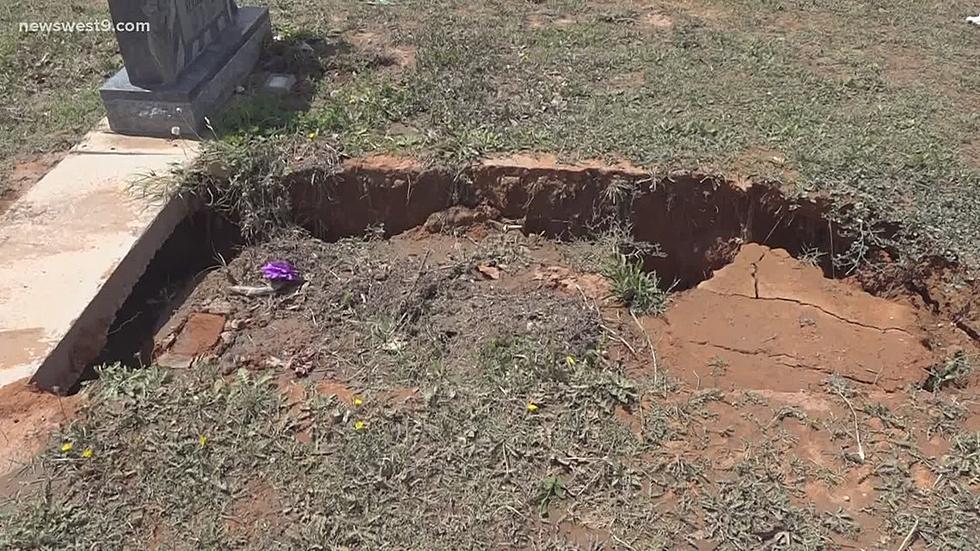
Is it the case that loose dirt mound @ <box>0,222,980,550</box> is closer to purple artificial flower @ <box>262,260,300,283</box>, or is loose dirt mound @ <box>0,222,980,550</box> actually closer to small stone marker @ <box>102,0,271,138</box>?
purple artificial flower @ <box>262,260,300,283</box>

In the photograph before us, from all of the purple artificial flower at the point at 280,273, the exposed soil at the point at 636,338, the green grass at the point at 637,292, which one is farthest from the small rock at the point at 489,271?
the purple artificial flower at the point at 280,273

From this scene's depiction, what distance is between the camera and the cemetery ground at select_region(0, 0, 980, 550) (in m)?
2.53

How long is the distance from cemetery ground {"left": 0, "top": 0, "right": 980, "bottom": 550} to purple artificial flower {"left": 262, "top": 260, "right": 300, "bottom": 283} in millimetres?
58

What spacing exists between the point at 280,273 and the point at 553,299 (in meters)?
1.31

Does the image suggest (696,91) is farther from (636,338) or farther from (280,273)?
(280,273)

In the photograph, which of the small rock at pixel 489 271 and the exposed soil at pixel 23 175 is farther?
the exposed soil at pixel 23 175

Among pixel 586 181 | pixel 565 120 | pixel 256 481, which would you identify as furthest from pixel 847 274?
pixel 256 481

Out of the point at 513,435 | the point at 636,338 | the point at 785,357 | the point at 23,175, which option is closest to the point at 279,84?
the point at 23,175

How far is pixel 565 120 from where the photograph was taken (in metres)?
4.63

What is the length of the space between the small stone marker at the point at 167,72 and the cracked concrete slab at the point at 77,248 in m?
0.14

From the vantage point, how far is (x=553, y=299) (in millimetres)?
3705

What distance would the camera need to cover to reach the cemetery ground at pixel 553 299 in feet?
8.30

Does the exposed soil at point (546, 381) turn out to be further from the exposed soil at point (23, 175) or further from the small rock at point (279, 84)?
the small rock at point (279, 84)

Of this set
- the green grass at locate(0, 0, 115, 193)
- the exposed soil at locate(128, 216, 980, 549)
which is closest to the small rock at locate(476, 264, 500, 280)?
the exposed soil at locate(128, 216, 980, 549)
